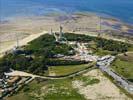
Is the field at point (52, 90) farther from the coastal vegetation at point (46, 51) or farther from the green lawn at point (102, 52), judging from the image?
the green lawn at point (102, 52)

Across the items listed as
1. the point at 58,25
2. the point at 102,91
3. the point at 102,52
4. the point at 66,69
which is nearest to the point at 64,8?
the point at 58,25

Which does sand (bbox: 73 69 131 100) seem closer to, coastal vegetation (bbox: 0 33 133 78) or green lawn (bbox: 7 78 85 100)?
green lawn (bbox: 7 78 85 100)

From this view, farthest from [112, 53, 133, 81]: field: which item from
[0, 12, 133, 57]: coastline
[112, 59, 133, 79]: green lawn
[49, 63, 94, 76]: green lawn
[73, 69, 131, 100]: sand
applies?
[0, 12, 133, 57]: coastline

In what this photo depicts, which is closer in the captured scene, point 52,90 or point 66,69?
point 52,90

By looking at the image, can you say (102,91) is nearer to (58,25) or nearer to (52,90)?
(52,90)

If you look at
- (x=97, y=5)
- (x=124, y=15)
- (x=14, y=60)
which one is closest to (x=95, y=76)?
(x=14, y=60)

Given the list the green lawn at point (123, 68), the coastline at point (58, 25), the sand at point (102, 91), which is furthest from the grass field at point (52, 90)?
the coastline at point (58, 25)
